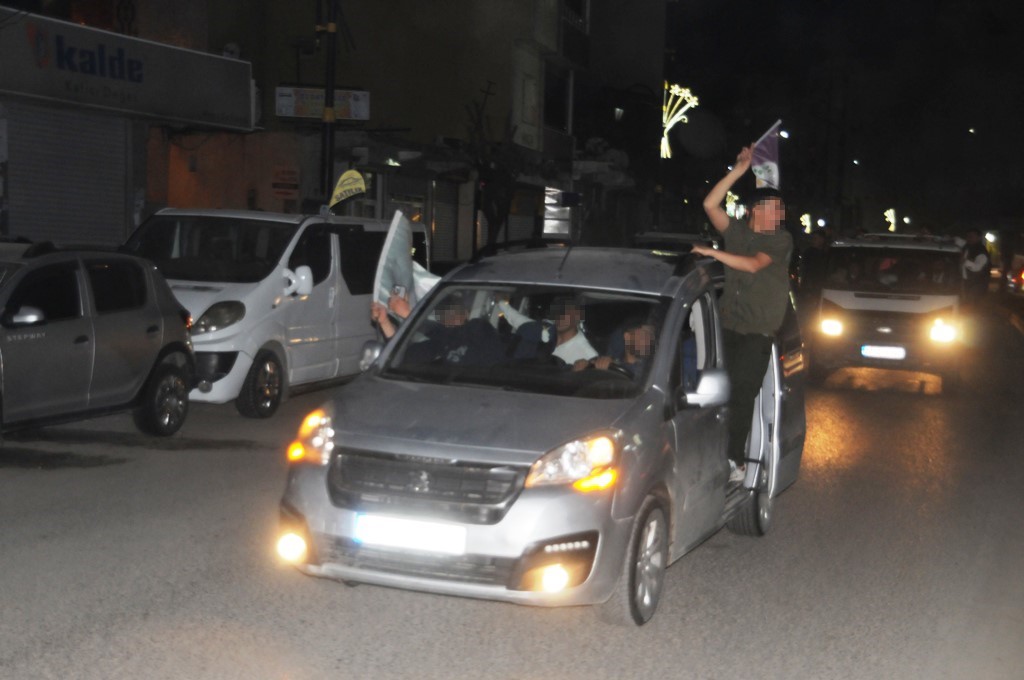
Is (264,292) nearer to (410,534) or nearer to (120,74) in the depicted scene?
(410,534)

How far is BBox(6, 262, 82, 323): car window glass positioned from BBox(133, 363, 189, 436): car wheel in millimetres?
1016

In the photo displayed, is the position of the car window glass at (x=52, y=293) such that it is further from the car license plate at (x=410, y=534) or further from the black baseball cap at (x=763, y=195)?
the black baseball cap at (x=763, y=195)

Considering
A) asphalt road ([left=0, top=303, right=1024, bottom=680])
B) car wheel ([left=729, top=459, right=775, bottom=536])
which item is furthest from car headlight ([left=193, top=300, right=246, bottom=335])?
car wheel ([left=729, top=459, right=775, bottom=536])

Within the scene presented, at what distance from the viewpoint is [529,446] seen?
5504mm

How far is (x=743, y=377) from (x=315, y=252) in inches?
266

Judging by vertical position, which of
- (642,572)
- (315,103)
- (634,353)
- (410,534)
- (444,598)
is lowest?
(444,598)

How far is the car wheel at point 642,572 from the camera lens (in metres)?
5.73

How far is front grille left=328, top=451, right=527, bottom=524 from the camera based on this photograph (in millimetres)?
5434

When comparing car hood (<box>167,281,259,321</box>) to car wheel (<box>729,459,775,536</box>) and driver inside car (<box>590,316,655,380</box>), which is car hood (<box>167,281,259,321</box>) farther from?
driver inside car (<box>590,316,655,380</box>)

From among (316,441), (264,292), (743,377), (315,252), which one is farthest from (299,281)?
(316,441)

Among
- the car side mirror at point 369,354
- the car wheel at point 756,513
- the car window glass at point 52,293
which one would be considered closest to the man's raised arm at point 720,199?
the car wheel at point 756,513

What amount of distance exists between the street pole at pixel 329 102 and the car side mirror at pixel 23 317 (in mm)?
12031

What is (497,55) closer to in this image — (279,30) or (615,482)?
(279,30)

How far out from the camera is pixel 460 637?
19.2 feet
